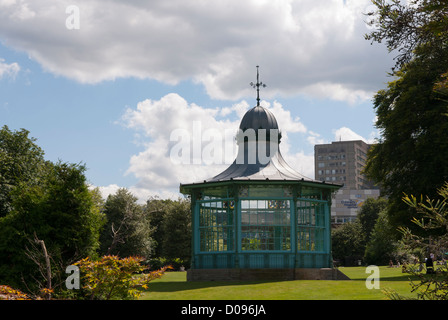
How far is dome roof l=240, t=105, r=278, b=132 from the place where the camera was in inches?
1144

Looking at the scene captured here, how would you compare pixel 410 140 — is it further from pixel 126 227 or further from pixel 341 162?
pixel 341 162

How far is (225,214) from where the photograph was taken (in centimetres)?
2742

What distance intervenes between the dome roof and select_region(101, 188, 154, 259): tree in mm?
18163

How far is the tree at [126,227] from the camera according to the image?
44.6 metres

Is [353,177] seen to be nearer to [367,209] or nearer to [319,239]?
[367,209]

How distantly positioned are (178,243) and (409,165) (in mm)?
28364

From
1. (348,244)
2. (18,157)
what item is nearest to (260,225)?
(18,157)

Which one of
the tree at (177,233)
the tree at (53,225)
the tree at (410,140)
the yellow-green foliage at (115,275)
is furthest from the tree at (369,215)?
the yellow-green foliage at (115,275)

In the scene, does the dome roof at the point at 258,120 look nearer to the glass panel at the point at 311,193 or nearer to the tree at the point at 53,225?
the glass panel at the point at 311,193

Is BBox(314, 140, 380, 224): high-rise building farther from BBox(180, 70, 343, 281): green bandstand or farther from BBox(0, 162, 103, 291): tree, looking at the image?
BBox(0, 162, 103, 291): tree

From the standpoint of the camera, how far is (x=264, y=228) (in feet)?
85.3

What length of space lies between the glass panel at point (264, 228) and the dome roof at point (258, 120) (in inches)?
187

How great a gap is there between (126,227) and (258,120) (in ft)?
67.5
